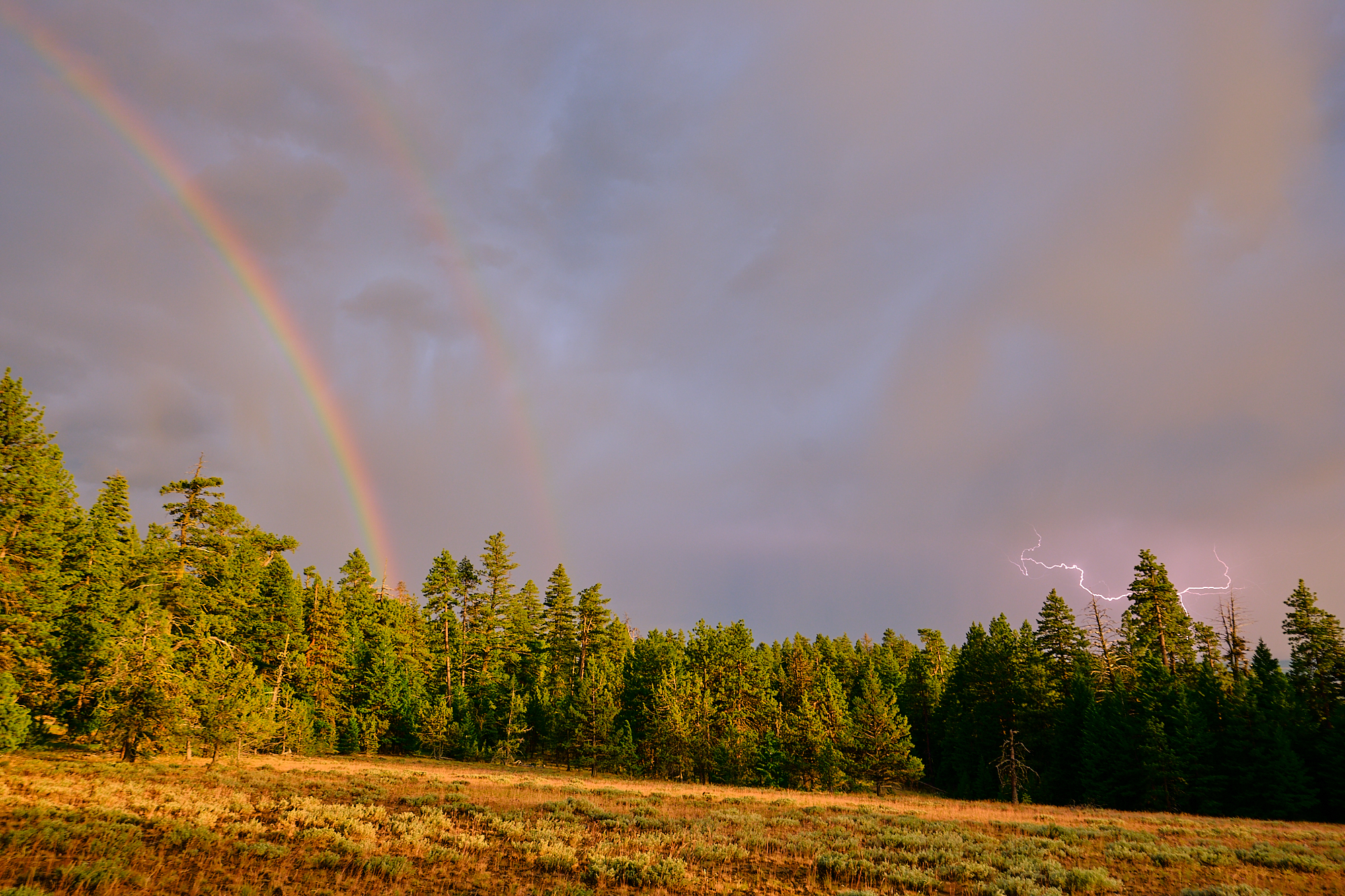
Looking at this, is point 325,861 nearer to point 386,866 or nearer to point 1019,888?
point 386,866

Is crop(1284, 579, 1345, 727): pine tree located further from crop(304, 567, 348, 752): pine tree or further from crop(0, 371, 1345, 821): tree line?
crop(304, 567, 348, 752): pine tree

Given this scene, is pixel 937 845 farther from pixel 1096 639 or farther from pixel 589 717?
pixel 1096 639

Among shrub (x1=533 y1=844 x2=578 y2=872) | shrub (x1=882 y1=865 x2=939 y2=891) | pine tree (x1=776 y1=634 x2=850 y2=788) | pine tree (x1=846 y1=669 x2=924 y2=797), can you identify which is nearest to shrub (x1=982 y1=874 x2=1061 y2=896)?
shrub (x1=882 y1=865 x2=939 y2=891)

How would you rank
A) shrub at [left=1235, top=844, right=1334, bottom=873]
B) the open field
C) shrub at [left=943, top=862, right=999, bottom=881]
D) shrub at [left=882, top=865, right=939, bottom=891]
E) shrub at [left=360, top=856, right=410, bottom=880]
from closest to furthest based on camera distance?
the open field, shrub at [left=360, top=856, right=410, bottom=880], shrub at [left=882, top=865, right=939, bottom=891], shrub at [left=943, top=862, right=999, bottom=881], shrub at [left=1235, top=844, right=1334, bottom=873]

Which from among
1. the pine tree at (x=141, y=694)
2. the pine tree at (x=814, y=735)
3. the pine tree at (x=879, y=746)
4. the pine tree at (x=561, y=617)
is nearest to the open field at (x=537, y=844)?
the pine tree at (x=141, y=694)

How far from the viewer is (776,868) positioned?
15.7 meters

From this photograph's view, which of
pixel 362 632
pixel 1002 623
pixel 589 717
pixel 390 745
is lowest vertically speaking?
pixel 390 745

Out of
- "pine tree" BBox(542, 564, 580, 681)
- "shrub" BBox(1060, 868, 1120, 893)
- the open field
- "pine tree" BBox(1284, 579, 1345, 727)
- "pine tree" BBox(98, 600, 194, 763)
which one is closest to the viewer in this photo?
the open field

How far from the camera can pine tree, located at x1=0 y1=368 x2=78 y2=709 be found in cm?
2584

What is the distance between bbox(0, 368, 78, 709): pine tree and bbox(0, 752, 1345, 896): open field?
189 inches

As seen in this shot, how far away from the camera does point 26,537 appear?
26.1 metres

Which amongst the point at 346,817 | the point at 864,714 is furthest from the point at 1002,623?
the point at 346,817

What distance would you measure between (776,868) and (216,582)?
43.5 m

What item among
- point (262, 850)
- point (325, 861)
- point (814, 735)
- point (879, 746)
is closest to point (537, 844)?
point (325, 861)
